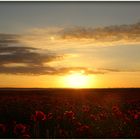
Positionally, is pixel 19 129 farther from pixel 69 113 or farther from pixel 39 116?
pixel 69 113

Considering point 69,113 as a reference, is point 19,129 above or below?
below

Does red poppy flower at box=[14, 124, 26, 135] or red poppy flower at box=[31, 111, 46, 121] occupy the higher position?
red poppy flower at box=[31, 111, 46, 121]

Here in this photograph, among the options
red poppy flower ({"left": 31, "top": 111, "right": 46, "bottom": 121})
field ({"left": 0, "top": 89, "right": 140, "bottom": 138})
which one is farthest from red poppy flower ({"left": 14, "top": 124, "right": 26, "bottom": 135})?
red poppy flower ({"left": 31, "top": 111, "right": 46, "bottom": 121})

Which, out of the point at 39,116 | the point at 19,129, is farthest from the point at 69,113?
the point at 19,129

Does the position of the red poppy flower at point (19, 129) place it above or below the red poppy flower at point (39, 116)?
below

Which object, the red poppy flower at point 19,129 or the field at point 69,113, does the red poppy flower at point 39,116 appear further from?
the red poppy flower at point 19,129

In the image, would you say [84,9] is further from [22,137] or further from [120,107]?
[22,137]

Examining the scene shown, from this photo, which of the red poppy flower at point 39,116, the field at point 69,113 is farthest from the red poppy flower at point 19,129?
the red poppy flower at point 39,116

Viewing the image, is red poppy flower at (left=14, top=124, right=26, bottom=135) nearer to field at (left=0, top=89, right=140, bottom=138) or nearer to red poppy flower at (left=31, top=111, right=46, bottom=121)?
field at (left=0, top=89, right=140, bottom=138)

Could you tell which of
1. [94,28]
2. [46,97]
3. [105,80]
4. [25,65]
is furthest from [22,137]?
[94,28]
